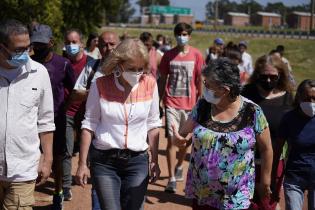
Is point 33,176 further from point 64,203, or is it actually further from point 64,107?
point 64,203

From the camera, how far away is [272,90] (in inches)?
187

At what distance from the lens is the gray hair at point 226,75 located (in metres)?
3.55

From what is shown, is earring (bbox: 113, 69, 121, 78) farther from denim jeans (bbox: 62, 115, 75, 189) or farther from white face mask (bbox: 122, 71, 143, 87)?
denim jeans (bbox: 62, 115, 75, 189)

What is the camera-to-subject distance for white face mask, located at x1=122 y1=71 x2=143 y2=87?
3674 millimetres

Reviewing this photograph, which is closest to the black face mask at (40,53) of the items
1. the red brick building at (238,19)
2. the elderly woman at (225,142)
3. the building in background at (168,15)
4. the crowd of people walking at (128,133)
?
the crowd of people walking at (128,133)

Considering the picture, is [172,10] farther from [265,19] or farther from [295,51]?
[295,51]

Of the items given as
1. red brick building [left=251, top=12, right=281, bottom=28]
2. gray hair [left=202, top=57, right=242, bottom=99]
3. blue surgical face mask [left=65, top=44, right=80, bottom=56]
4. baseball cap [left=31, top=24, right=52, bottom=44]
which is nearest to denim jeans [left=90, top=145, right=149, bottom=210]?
gray hair [left=202, top=57, right=242, bottom=99]

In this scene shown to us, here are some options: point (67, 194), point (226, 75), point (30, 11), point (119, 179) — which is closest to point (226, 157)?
point (226, 75)

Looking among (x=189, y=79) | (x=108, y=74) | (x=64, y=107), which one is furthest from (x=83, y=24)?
(x=108, y=74)

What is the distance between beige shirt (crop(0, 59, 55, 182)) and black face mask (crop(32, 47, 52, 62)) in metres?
1.30

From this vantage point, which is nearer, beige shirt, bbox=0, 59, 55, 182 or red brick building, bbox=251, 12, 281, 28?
beige shirt, bbox=0, 59, 55, 182

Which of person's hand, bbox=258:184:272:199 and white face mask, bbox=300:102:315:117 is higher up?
white face mask, bbox=300:102:315:117

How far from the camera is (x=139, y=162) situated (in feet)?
12.4

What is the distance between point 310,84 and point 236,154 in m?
1.27
